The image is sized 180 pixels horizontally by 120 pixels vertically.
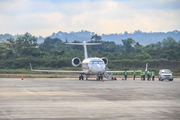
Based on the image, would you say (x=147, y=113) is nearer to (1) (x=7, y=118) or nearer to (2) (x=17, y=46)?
(1) (x=7, y=118)

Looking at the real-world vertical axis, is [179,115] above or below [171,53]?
below

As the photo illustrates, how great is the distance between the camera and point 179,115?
43.7 ft

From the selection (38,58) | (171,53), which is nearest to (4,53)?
(38,58)

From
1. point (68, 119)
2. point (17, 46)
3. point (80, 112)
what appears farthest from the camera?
point (17, 46)

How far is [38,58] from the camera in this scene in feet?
270

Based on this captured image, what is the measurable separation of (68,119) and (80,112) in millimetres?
1884

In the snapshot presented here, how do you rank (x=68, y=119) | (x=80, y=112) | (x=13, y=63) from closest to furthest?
1. (x=68, y=119)
2. (x=80, y=112)
3. (x=13, y=63)

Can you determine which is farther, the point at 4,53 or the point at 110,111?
the point at 4,53

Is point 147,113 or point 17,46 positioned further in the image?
point 17,46

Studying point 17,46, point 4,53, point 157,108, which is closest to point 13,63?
point 4,53

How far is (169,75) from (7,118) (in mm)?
32785

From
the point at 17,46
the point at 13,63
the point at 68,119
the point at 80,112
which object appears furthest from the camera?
the point at 17,46

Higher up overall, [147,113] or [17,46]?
[17,46]

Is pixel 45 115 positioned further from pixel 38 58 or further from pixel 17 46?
pixel 17 46
